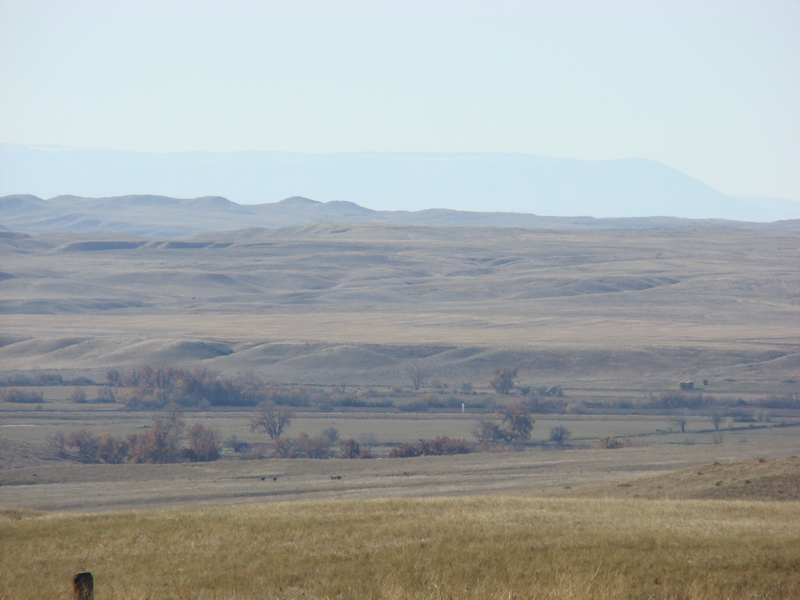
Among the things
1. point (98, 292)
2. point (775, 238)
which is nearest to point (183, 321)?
point (98, 292)

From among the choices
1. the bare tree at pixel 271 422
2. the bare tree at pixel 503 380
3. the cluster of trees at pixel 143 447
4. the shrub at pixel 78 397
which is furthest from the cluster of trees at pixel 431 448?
the shrub at pixel 78 397

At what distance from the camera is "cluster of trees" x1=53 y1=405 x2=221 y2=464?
4469 cm

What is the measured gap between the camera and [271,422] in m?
52.9

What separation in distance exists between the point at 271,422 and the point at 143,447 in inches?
330

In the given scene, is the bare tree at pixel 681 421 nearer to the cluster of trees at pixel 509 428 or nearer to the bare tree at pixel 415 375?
the cluster of trees at pixel 509 428

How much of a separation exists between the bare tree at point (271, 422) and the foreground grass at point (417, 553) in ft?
117

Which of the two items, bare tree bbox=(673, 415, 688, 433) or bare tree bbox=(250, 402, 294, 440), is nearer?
bare tree bbox=(250, 402, 294, 440)

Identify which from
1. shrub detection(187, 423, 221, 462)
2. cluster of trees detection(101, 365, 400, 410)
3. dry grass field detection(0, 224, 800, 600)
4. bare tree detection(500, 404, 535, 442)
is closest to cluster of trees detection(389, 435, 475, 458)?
dry grass field detection(0, 224, 800, 600)

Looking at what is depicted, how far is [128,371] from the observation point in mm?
76812

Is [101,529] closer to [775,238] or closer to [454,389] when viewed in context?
[454,389]

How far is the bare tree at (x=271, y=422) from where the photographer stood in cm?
5216

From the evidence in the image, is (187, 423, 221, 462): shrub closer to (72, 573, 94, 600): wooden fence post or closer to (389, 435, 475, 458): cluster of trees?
(389, 435, 475, 458): cluster of trees

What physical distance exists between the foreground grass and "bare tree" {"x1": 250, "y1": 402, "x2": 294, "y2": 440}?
3575 centimetres

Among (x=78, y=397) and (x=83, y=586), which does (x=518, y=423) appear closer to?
(x=78, y=397)
